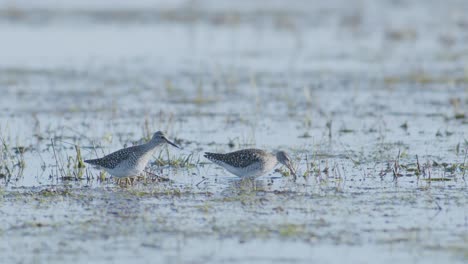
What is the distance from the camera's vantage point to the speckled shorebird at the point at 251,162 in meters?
12.4

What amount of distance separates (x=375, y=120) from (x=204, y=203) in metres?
6.79

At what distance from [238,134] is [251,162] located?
359cm

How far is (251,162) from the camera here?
1238 centimetres

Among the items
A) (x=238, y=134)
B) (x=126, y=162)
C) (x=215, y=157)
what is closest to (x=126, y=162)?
(x=126, y=162)

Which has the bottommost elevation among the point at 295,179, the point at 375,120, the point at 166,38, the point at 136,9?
the point at 295,179

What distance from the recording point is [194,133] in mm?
16156

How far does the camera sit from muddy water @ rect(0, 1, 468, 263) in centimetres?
949

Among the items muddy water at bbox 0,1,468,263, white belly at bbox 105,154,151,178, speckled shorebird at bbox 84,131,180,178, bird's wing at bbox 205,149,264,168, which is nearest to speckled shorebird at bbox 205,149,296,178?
bird's wing at bbox 205,149,264,168

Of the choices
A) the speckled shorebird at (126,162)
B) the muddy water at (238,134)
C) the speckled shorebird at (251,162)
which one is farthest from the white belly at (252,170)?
the speckled shorebird at (126,162)

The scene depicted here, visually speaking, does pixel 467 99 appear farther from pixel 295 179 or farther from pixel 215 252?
pixel 215 252

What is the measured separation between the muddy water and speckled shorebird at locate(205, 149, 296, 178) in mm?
184

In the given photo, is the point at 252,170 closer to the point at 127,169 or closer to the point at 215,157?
the point at 215,157

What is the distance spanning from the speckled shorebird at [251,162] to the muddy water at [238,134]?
0.18 metres

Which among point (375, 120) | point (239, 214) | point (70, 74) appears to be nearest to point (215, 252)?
point (239, 214)
